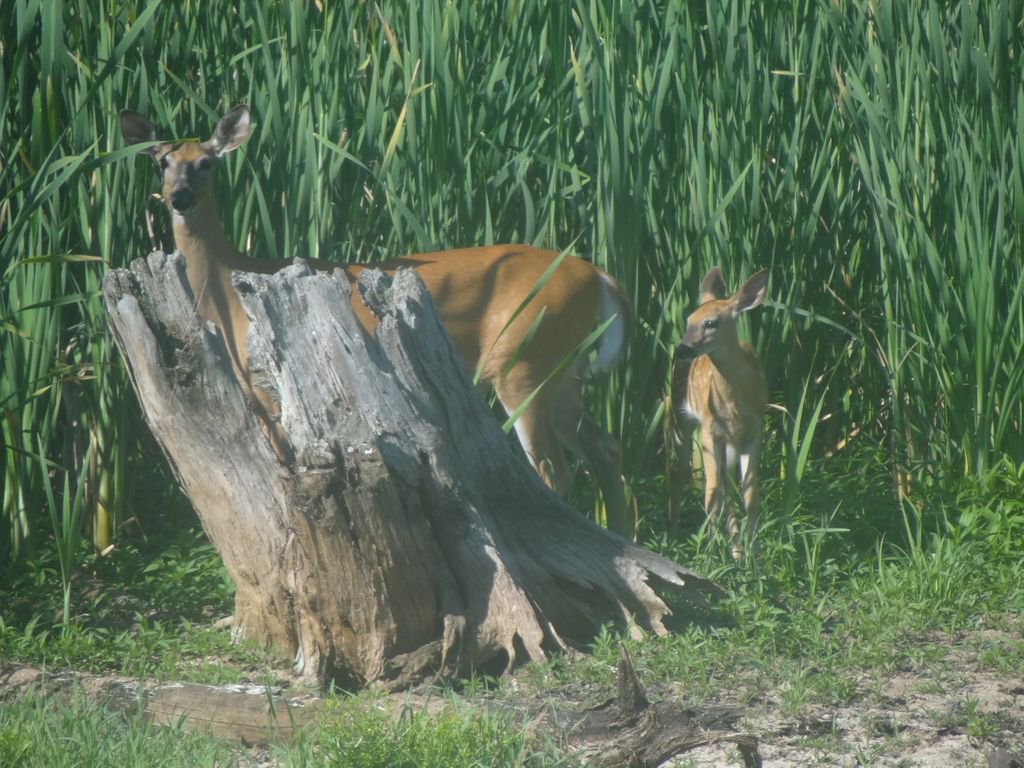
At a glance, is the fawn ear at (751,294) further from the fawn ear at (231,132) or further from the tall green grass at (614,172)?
the fawn ear at (231,132)

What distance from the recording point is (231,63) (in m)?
5.94

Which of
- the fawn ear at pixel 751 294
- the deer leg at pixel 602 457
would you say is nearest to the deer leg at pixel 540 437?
the deer leg at pixel 602 457

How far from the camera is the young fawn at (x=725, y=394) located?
5.63 meters

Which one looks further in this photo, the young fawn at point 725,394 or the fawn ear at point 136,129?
the young fawn at point 725,394

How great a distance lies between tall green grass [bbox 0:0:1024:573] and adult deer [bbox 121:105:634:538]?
0.48 feet

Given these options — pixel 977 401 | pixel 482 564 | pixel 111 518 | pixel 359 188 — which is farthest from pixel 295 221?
pixel 977 401

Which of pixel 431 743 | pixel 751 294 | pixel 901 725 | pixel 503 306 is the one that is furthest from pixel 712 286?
pixel 431 743

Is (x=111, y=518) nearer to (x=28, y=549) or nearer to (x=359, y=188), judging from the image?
(x=28, y=549)

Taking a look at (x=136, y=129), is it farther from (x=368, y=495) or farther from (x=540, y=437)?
(x=368, y=495)

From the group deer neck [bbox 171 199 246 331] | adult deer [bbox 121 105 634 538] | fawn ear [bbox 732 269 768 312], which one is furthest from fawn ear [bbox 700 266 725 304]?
deer neck [bbox 171 199 246 331]

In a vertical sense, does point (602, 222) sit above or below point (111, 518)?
above

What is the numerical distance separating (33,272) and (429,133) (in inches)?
70.3

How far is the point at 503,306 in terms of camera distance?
6.34 meters

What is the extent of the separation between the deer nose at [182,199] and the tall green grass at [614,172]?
17cm
